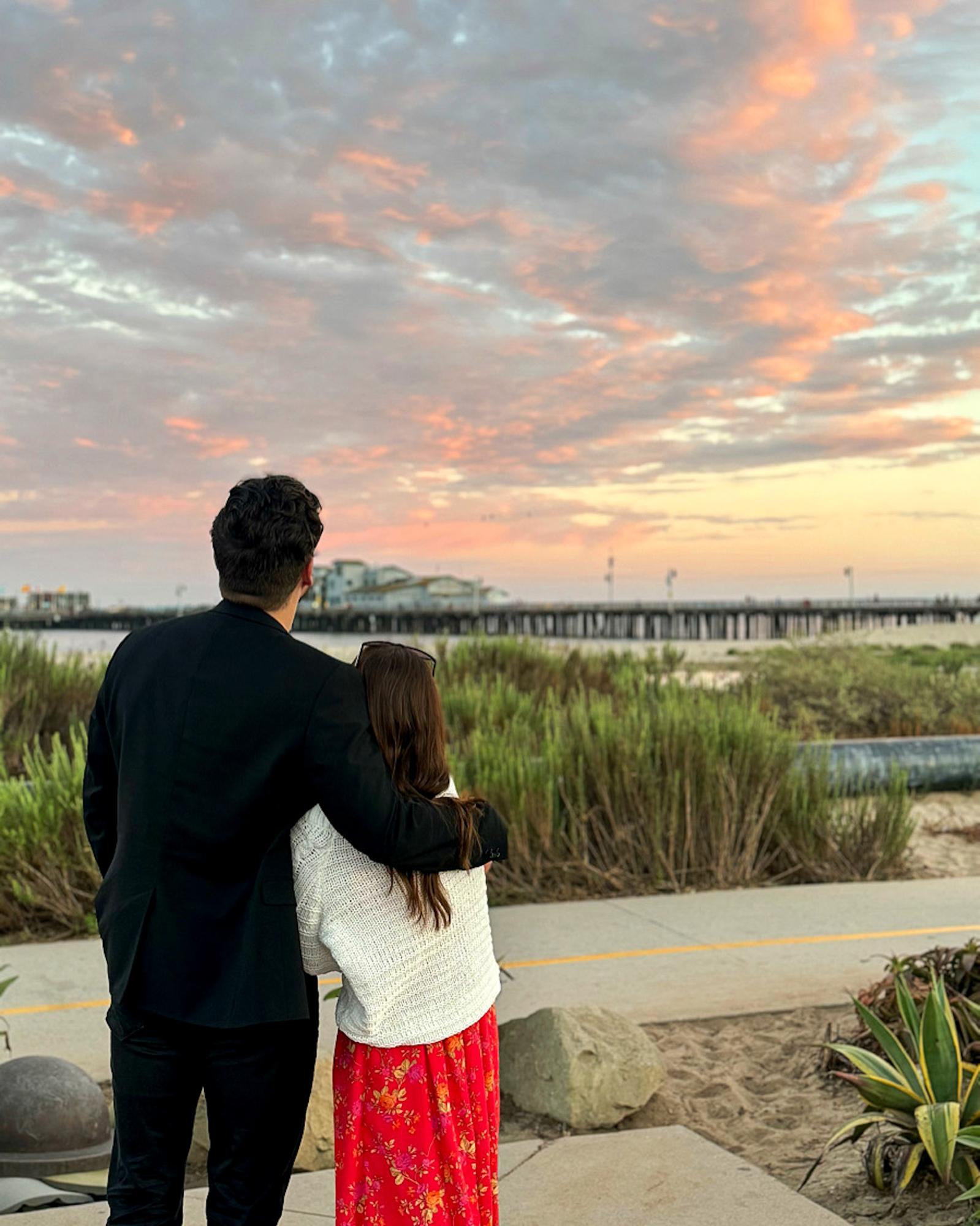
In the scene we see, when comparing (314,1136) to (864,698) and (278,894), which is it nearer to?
(278,894)

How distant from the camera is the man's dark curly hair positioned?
2611mm

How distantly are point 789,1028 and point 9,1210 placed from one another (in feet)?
9.98

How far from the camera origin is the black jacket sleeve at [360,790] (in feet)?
8.12

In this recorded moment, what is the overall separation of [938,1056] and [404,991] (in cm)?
177

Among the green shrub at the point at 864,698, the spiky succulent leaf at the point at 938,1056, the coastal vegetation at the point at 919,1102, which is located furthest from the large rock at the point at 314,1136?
the green shrub at the point at 864,698

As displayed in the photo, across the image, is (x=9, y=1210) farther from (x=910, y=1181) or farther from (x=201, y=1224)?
(x=910, y=1181)

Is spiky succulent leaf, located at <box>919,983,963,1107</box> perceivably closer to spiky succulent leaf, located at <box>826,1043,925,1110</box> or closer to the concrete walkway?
spiky succulent leaf, located at <box>826,1043,925,1110</box>

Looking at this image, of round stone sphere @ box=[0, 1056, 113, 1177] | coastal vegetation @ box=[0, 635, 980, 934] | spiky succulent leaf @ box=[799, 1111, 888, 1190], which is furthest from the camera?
coastal vegetation @ box=[0, 635, 980, 934]

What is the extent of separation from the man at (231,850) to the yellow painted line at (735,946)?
3249 millimetres

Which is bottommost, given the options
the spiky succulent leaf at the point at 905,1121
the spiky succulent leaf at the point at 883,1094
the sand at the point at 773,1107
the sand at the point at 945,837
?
the sand at the point at 945,837

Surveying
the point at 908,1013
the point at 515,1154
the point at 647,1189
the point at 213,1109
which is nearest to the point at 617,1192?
the point at 647,1189

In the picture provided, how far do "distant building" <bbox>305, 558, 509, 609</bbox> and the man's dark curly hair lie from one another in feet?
397

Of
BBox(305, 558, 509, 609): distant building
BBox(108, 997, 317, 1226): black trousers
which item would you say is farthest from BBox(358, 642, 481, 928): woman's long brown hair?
BBox(305, 558, 509, 609): distant building

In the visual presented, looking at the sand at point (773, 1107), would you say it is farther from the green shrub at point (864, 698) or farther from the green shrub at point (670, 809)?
the green shrub at point (864, 698)
